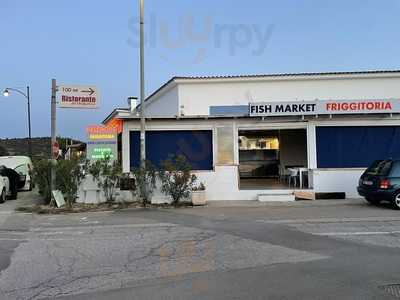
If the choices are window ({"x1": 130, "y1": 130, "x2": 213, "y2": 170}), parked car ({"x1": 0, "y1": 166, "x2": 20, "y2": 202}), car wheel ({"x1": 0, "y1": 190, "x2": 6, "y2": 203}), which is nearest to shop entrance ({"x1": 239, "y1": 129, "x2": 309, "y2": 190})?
window ({"x1": 130, "y1": 130, "x2": 213, "y2": 170})

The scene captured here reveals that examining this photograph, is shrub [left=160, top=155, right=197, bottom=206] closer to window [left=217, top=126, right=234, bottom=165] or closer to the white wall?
window [left=217, top=126, right=234, bottom=165]

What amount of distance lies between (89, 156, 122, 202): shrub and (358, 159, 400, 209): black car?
27.9 ft

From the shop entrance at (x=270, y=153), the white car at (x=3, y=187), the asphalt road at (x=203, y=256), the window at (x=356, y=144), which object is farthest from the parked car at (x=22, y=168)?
the window at (x=356, y=144)

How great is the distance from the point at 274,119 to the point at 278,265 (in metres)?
12.1

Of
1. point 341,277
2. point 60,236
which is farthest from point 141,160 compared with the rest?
point 341,277

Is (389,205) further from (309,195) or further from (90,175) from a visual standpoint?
(90,175)

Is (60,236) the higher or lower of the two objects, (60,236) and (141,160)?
the lower

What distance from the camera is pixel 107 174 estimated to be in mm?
17266

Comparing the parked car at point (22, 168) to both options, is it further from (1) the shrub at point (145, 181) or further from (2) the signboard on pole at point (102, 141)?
(1) the shrub at point (145, 181)

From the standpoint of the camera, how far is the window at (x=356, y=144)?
19266 mm

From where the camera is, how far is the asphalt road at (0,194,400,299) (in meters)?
6.31

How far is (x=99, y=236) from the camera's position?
1086 cm

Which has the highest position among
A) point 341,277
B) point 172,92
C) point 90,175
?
point 172,92

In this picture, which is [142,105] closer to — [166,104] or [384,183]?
[384,183]
